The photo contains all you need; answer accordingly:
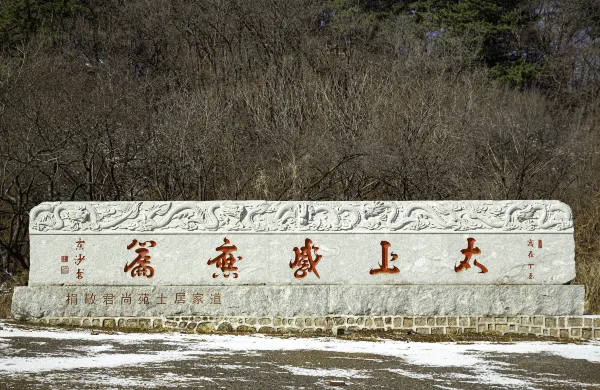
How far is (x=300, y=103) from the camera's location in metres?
15.3

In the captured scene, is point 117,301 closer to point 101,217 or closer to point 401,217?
point 101,217

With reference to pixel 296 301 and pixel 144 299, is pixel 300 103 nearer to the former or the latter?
pixel 296 301

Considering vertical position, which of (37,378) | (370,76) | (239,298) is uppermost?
(370,76)

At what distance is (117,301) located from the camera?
8117 millimetres

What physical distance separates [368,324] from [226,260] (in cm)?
170

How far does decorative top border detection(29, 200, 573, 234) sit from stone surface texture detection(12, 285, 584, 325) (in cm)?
64

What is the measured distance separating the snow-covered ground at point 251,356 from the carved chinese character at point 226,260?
0.78 metres

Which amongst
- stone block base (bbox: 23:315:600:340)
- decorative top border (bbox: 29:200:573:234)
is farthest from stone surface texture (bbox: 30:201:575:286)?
stone block base (bbox: 23:315:600:340)

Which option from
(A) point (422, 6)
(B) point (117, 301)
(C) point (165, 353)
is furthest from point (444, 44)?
(C) point (165, 353)

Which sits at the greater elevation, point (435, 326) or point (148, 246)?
point (148, 246)

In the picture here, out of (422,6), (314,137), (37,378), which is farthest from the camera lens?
(422,6)

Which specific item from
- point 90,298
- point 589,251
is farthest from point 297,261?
point 589,251

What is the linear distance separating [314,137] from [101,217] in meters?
6.59

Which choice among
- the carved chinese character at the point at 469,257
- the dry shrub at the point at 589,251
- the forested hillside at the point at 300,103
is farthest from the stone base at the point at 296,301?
the forested hillside at the point at 300,103
